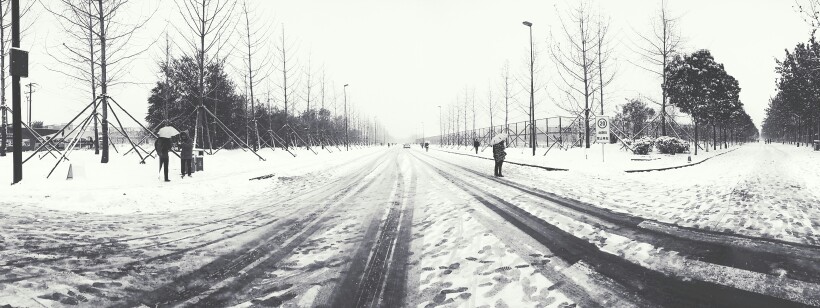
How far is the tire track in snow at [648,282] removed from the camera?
2.62 meters

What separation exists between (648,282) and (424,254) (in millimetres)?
1990

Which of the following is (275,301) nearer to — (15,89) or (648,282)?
(648,282)

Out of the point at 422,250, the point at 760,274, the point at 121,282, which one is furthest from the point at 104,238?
the point at 760,274

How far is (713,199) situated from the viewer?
289 inches

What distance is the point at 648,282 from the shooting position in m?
3.01

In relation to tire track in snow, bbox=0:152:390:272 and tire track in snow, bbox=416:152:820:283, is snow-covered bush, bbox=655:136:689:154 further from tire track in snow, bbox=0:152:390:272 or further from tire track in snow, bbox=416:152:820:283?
tire track in snow, bbox=0:152:390:272

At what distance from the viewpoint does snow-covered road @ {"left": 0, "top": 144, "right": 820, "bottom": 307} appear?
2801 mm

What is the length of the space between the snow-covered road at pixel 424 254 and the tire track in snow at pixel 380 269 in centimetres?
2

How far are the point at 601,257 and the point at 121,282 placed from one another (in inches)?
171

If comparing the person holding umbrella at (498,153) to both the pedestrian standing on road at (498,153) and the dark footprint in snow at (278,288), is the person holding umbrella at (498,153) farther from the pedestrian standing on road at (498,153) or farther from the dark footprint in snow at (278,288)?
the dark footprint in snow at (278,288)

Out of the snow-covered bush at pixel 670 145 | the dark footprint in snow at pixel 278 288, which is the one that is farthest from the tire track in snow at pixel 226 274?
the snow-covered bush at pixel 670 145

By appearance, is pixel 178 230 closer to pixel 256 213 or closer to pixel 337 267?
pixel 256 213

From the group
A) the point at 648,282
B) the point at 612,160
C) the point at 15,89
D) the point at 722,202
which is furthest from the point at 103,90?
the point at 612,160

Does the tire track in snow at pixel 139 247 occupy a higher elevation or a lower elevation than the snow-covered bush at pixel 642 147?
lower
